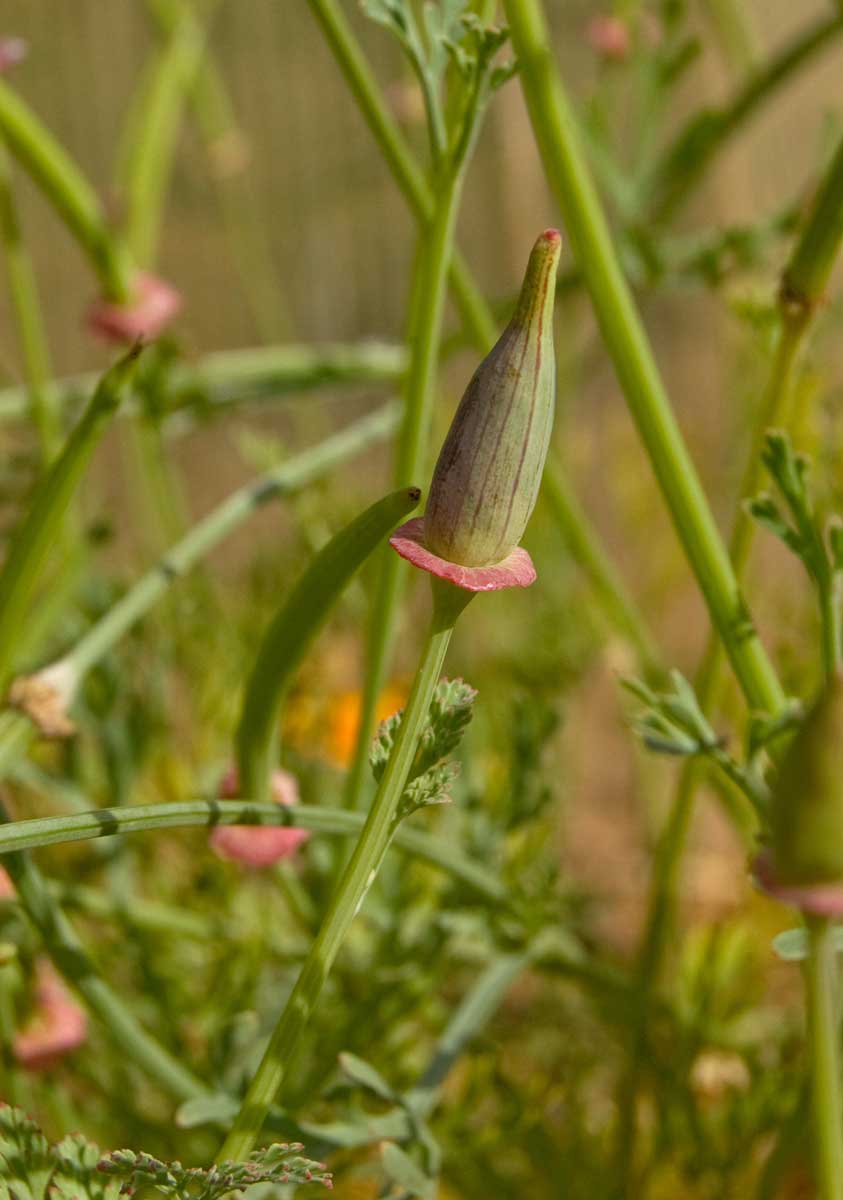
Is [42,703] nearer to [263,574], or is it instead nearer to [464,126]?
[464,126]

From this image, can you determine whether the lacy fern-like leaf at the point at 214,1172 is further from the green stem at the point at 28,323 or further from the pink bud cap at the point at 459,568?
the green stem at the point at 28,323

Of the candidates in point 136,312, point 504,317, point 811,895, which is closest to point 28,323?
point 136,312

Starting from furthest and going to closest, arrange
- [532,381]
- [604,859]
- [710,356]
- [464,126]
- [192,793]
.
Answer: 1. [710,356]
2. [604,859]
3. [192,793]
4. [464,126]
5. [532,381]

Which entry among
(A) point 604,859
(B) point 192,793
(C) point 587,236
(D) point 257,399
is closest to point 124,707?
(B) point 192,793

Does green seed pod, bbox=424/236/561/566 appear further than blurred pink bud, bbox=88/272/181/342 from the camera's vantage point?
No

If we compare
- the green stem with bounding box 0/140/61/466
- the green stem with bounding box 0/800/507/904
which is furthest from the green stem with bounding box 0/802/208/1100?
the green stem with bounding box 0/140/61/466

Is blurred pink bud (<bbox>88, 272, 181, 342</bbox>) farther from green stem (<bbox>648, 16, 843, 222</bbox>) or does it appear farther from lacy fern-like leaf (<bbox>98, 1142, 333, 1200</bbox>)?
lacy fern-like leaf (<bbox>98, 1142, 333, 1200</bbox>)
